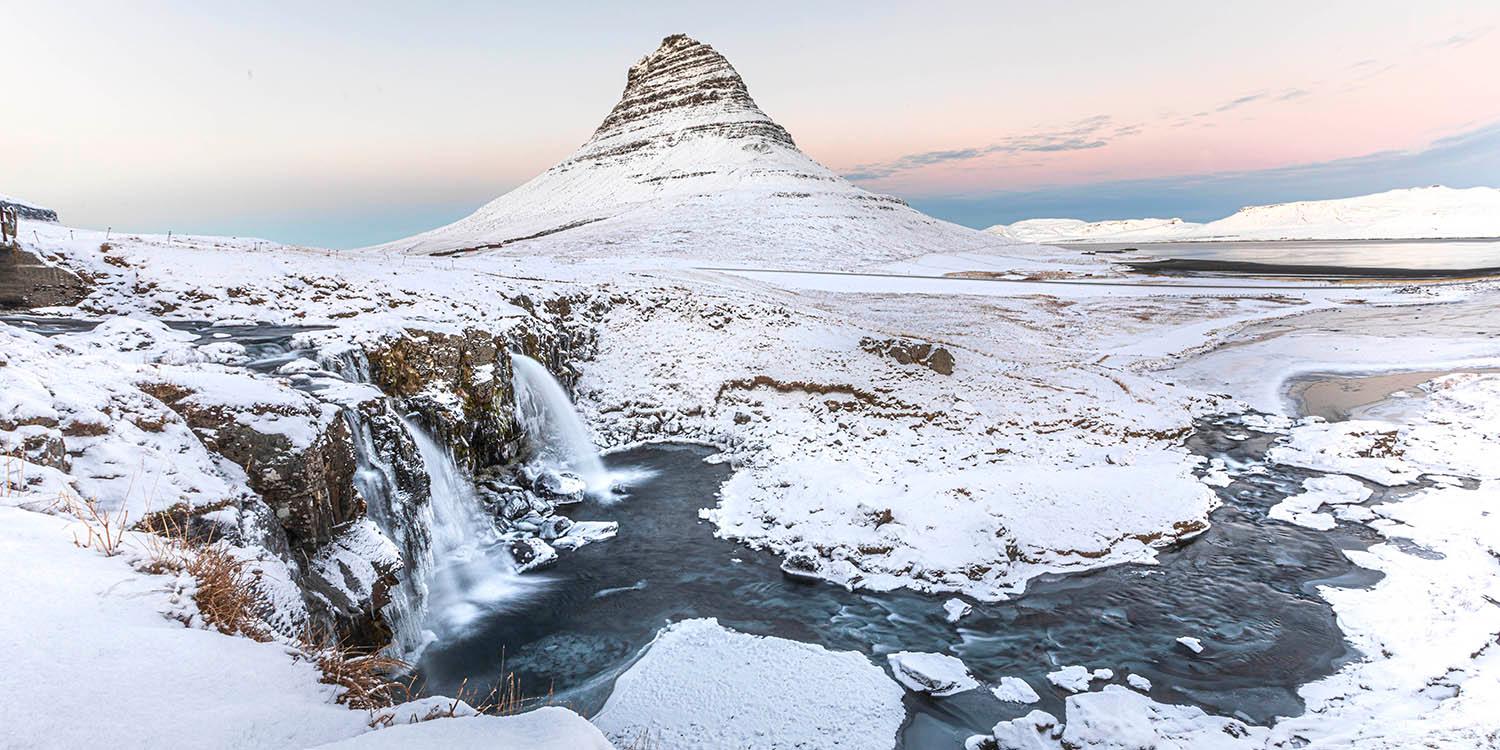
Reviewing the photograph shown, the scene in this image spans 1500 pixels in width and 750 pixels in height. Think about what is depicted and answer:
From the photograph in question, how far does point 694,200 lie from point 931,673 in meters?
104

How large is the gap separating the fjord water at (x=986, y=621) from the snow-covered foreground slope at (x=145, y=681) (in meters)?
5.72

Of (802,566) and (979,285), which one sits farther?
(979,285)

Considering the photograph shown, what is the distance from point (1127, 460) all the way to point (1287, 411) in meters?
10.9

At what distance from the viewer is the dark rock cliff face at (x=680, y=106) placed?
150500 mm

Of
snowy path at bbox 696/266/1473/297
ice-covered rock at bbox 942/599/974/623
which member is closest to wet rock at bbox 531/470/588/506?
ice-covered rock at bbox 942/599/974/623

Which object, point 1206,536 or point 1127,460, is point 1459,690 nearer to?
point 1206,536

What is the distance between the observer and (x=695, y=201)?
10575 cm

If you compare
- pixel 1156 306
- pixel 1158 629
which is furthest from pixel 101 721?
pixel 1156 306

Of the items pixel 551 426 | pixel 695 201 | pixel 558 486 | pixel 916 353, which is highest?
pixel 695 201

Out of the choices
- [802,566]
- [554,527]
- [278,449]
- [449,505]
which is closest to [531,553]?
[554,527]

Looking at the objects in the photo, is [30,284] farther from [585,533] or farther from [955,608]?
[955,608]

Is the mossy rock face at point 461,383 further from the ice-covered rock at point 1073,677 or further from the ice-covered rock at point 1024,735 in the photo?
the ice-covered rock at point 1073,677

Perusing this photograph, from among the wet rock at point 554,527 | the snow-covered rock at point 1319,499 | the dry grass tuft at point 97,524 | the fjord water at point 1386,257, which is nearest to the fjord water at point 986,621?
the snow-covered rock at point 1319,499

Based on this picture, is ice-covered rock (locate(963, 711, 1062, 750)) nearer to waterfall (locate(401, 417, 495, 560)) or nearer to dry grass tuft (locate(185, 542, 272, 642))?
dry grass tuft (locate(185, 542, 272, 642))
